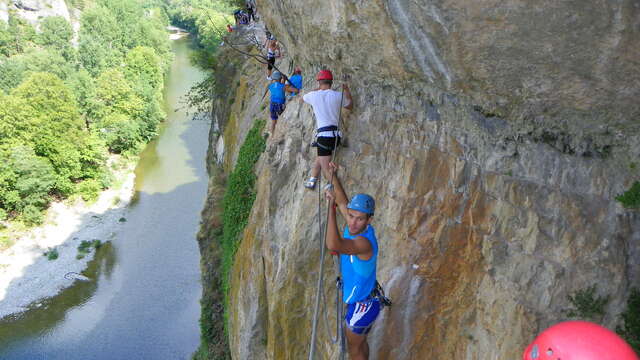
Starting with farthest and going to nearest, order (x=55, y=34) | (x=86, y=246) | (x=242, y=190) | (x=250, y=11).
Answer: (x=55, y=34) → (x=86, y=246) → (x=250, y=11) → (x=242, y=190)

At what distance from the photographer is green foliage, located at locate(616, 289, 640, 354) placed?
11.3 ft

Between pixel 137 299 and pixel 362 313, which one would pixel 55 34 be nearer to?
pixel 137 299

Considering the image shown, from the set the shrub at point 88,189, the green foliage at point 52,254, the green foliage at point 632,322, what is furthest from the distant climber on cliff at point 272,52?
the shrub at point 88,189

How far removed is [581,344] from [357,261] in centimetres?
176

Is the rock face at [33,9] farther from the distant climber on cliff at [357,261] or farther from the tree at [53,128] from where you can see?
the distant climber on cliff at [357,261]

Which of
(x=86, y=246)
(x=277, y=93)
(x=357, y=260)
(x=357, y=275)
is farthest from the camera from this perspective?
(x=86, y=246)

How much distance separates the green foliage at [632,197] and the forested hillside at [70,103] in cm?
2913

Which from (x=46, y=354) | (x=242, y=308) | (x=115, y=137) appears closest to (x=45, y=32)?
(x=115, y=137)

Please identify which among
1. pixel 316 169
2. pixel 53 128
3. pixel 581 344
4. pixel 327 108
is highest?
pixel 53 128

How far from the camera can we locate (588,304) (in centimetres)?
360

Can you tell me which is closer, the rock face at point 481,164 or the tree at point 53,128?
the rock face at point 481,164

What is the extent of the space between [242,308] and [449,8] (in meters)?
6.47

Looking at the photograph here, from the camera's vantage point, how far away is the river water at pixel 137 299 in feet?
60.5

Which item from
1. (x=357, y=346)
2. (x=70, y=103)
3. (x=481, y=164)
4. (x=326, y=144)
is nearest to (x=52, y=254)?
(x=70, y=103)
